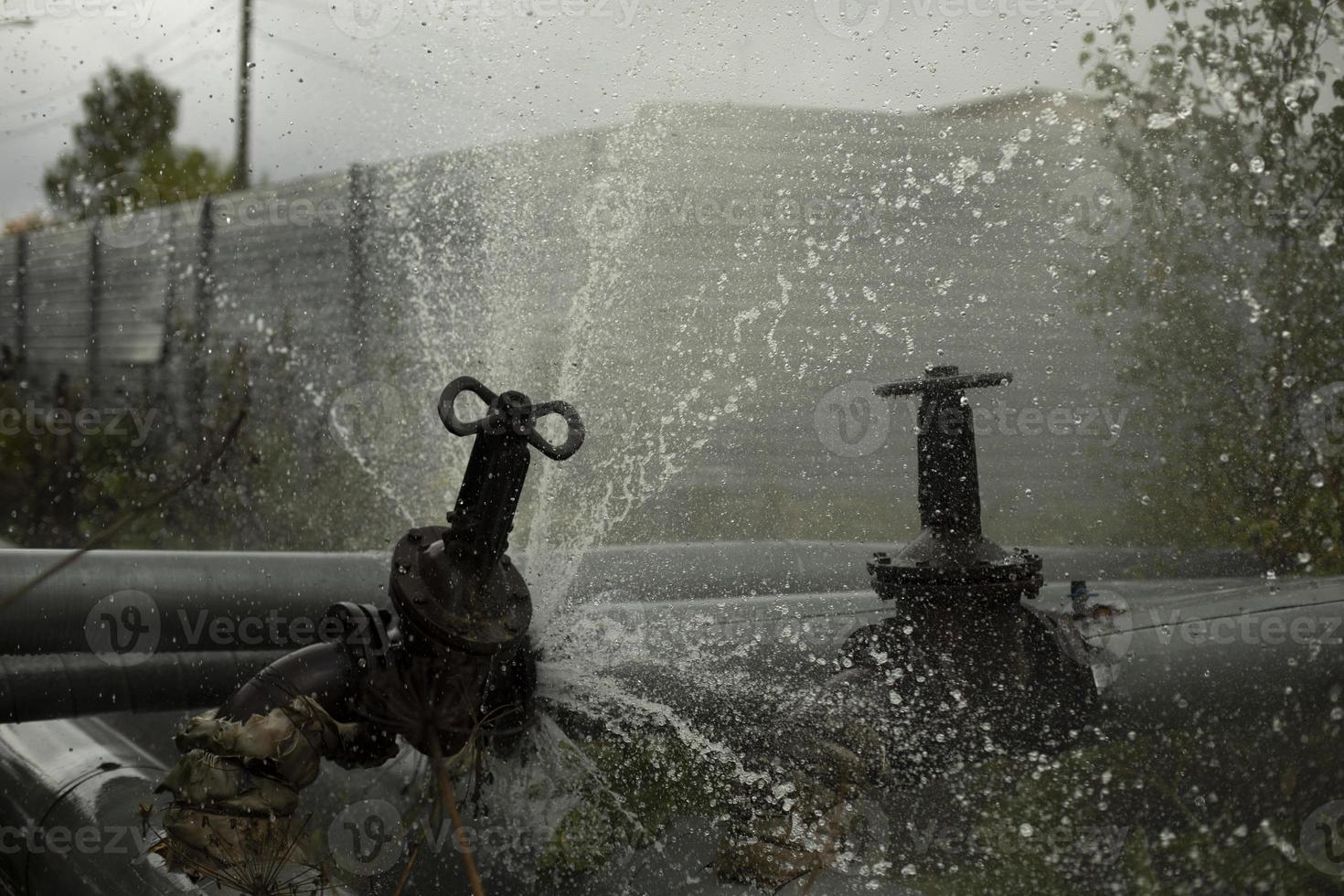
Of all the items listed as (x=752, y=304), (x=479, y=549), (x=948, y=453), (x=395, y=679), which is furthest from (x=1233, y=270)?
(x=395, y=679)

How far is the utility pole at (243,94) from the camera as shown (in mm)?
5934

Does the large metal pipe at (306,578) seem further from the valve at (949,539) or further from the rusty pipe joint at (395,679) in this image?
the rusty pipe joint at (395,679)

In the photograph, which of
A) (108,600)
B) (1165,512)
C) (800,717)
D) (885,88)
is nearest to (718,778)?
(800,717)

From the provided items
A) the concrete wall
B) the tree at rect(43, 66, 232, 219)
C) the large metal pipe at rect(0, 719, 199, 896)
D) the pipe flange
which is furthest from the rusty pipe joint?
the tree at rect(43, 66, 232, 219)

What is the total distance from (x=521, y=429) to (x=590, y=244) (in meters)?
2.00

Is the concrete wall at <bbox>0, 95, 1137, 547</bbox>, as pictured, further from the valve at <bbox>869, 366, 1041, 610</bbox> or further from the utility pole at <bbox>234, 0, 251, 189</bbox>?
the utility pole at <bbox>234, 0, 251, 189</bbox>

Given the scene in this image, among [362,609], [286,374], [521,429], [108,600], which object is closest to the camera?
[521,429]

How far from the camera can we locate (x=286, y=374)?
6355mm

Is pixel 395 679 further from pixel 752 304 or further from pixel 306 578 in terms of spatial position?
pixel 752 304

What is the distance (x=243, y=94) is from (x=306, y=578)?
169 inches

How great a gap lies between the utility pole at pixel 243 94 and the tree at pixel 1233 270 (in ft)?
15.4

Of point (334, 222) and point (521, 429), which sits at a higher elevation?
point (334, 222)

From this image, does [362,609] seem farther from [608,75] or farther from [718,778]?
[608,75]

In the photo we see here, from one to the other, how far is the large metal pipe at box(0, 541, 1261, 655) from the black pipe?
1.5 inches
